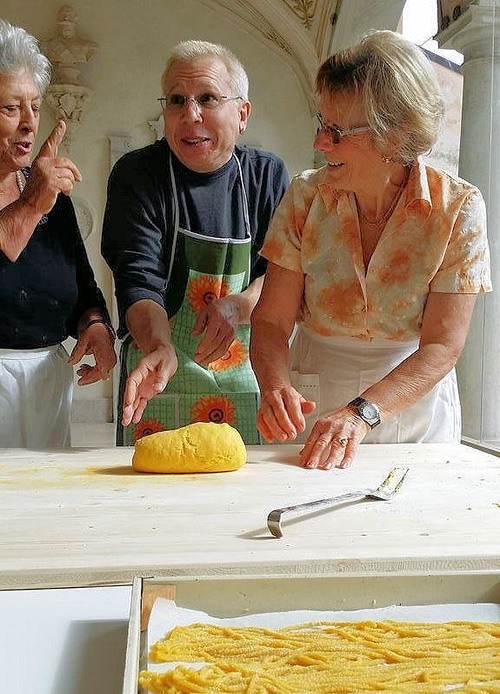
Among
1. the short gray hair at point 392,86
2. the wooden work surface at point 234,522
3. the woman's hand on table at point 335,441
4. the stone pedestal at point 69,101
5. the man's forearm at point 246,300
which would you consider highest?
the stone pedestal at point 69,101

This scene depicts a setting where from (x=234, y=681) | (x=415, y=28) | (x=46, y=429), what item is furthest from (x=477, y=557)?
(x=415, y=28)

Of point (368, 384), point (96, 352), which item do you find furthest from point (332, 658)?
point (96, 352)

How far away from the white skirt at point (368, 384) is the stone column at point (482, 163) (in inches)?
81.7

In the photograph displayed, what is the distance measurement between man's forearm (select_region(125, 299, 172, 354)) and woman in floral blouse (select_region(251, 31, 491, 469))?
0.24 metres

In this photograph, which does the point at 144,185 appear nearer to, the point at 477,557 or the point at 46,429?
the point at 46,429

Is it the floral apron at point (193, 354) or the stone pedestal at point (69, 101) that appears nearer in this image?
the floral apron at point (193, 354)

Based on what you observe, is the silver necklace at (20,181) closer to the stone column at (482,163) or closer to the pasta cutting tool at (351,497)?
the pasta cutting tool at (351,497)

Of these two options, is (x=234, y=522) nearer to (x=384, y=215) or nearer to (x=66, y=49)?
(x=384, y=215)

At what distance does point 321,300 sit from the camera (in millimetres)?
1961

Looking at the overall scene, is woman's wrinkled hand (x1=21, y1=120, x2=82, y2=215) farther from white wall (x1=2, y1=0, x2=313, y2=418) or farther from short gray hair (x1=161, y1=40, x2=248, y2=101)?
white wall (x1=2, y1=0, x2=313, y2=418)

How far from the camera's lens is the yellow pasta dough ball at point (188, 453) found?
1586 mm

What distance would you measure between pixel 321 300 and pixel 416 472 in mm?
529

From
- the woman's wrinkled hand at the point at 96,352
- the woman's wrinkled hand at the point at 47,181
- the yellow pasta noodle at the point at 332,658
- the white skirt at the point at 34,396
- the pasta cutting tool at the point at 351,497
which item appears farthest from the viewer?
the white skirt at the point at 34,396

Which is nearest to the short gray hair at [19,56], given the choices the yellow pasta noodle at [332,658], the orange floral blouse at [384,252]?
the orange floral blouse at [384,252]
